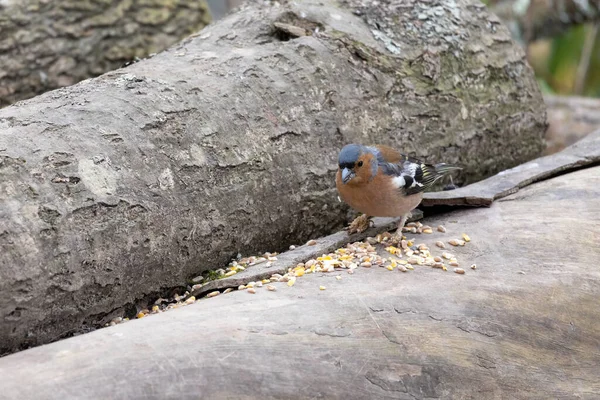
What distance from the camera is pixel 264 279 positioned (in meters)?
3.15

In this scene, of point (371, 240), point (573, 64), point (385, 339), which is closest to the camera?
point (385, 339)

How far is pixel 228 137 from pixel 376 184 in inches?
31.0

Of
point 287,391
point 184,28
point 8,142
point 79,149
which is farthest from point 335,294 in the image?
point 184,28

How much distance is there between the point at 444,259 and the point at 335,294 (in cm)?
72

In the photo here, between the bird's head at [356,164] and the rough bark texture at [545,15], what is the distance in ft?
18.7

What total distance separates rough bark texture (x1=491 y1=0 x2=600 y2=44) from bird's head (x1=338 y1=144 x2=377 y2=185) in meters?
5.69

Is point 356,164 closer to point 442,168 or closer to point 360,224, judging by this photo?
point 360,224

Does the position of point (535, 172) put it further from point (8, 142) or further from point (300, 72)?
point (8, 142)

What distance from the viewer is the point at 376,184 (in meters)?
3.62

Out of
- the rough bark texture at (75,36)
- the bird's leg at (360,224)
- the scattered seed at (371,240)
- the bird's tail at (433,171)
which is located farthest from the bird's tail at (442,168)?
the rough bark texture at (75,36)

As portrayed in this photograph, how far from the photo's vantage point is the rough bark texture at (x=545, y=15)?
352 inches

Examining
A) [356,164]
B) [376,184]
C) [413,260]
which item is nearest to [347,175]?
[356,164]

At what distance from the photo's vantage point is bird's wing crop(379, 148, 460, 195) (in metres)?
3.68

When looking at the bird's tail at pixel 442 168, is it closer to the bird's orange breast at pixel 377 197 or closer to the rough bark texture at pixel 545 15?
the bird's orange breast at pixel 377 197
